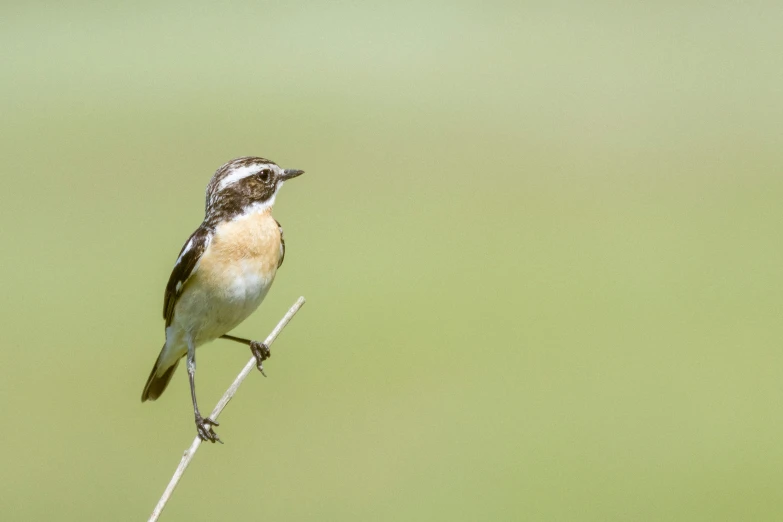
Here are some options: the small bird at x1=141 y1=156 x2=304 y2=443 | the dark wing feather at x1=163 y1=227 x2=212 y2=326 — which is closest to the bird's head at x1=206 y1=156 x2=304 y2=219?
the small bird at x1=141 y1=156 x2=304 y2=443

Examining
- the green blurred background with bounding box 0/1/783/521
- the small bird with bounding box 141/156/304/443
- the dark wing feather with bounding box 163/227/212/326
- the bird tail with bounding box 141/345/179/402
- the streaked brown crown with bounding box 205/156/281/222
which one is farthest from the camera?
the green blurred background with bounding box 0/1/783/521

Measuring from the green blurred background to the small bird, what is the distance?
7.36 ft

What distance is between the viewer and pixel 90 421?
16.1 metres

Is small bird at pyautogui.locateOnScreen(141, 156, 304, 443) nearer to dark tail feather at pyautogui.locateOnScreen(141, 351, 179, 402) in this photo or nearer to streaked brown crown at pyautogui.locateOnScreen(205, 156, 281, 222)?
streaked brown crown at pyautogui.locateOnScreen(205, 156, 281, 222)

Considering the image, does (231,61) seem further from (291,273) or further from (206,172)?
(291,273)

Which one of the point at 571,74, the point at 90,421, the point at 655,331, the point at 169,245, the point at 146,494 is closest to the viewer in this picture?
the point at 146,494

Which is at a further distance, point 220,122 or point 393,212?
point 220,122

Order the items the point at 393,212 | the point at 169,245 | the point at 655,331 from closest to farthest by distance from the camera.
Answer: the point at 655,331
the point at 169,245
the point at 393,212

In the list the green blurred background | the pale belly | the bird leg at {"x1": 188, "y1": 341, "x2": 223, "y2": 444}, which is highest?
the green blurred background

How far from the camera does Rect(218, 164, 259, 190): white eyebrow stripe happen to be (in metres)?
4.34

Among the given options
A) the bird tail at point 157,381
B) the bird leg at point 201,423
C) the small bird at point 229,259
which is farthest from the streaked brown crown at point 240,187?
the bird tail at point 157,381

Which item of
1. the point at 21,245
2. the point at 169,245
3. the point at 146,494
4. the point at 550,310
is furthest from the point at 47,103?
the point at 146,494

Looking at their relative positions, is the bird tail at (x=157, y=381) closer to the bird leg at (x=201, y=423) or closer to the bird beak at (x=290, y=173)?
the bird leg at (x=201, y=423)

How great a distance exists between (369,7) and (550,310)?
1138 inches
